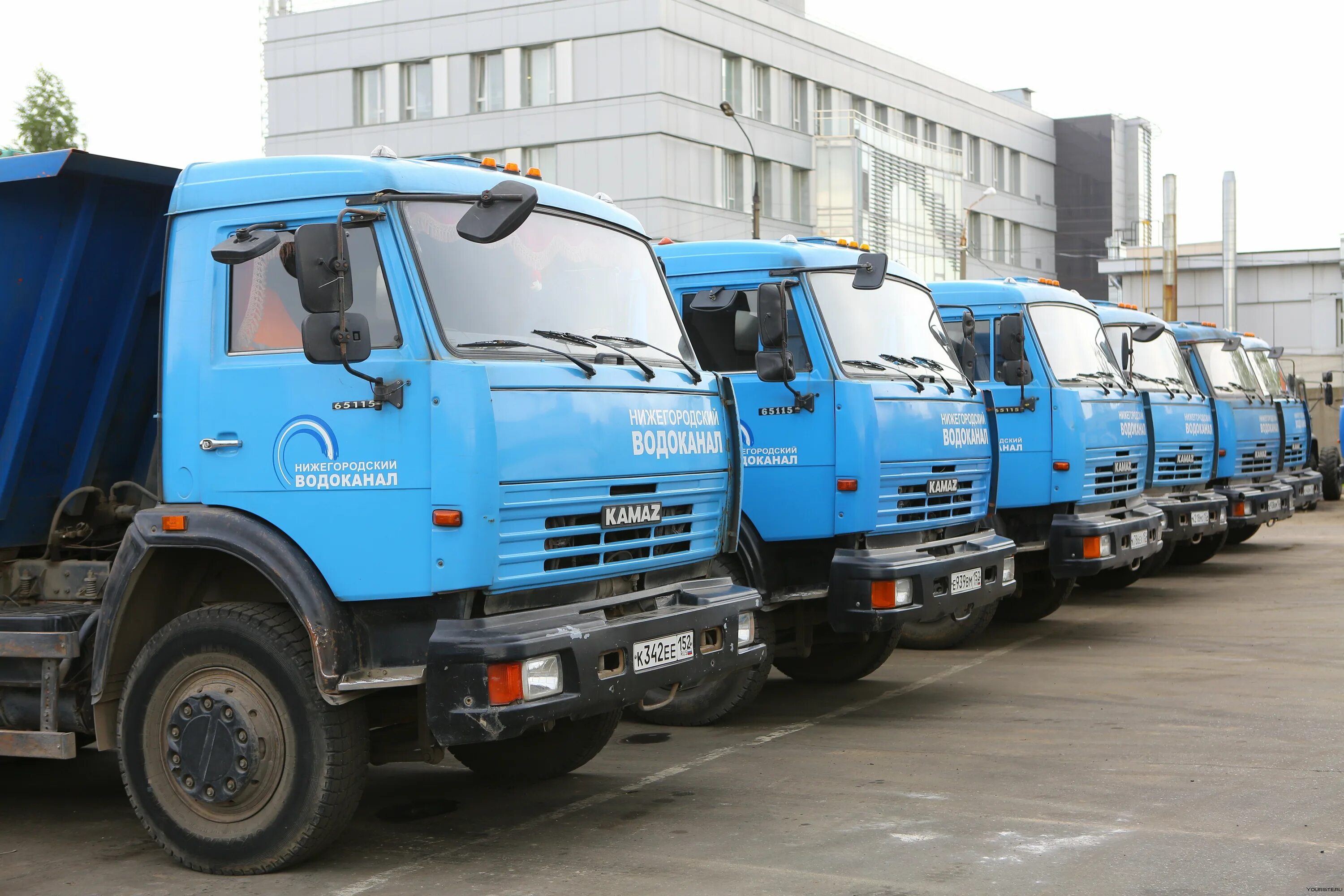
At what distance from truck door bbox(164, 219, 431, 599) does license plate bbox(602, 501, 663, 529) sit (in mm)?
796

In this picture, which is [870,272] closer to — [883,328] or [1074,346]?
[883,328]

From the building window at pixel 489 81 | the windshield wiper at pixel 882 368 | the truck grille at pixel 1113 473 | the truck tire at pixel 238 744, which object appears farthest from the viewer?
the building window at pixel 489 81

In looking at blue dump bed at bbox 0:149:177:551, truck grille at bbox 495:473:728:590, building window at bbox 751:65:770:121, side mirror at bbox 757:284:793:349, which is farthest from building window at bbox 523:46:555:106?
truck grille at bbox 495:473:728:590

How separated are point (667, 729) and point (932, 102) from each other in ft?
168

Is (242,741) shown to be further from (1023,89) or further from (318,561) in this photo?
(1023,89)

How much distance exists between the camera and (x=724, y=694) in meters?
8.47

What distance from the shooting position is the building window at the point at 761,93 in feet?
152

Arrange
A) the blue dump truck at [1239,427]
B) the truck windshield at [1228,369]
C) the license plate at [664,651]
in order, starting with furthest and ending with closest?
the truck windshield at [1228,369] < the blue dump truck at [1239,427] < the license plate at [664,651]

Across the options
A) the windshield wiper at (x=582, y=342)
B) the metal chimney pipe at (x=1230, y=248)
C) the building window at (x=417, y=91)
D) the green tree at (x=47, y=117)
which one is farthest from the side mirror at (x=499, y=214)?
the green tree at (x=47, y=117)

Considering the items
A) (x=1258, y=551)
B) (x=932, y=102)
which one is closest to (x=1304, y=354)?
(x=932, y=102)

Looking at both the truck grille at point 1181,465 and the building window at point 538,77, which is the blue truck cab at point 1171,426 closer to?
the truck grille at point 1181,465

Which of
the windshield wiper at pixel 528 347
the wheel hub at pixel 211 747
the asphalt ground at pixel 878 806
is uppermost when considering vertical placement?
the windshield wiper at pixel 528 347

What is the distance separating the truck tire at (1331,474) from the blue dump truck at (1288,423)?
10416mm

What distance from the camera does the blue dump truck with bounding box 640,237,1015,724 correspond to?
8.26 m
